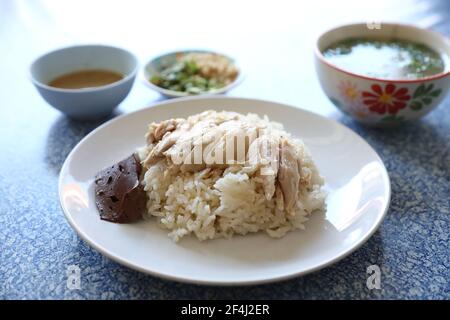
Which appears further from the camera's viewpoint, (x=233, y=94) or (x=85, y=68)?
(x=233, y=94)

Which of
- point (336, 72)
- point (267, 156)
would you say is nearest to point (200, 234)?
point (267, 156)

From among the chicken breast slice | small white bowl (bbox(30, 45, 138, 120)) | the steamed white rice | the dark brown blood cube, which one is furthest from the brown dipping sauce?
the chicken breast slice

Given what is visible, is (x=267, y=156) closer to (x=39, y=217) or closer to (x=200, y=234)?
(x=200, y=234)

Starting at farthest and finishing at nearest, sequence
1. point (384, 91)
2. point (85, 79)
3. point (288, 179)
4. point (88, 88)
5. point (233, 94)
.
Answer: point (233, 94) < point (85, 79) < point (88, 88) < point (384, 91) < point (288, 179)

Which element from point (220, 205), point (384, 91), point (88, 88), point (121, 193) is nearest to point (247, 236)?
point (220, 205)

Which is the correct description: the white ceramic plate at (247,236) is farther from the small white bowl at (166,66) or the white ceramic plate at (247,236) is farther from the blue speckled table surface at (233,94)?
Result: the small white bowl at (166,66)

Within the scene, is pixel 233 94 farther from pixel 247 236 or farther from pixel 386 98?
pixel 247 236
